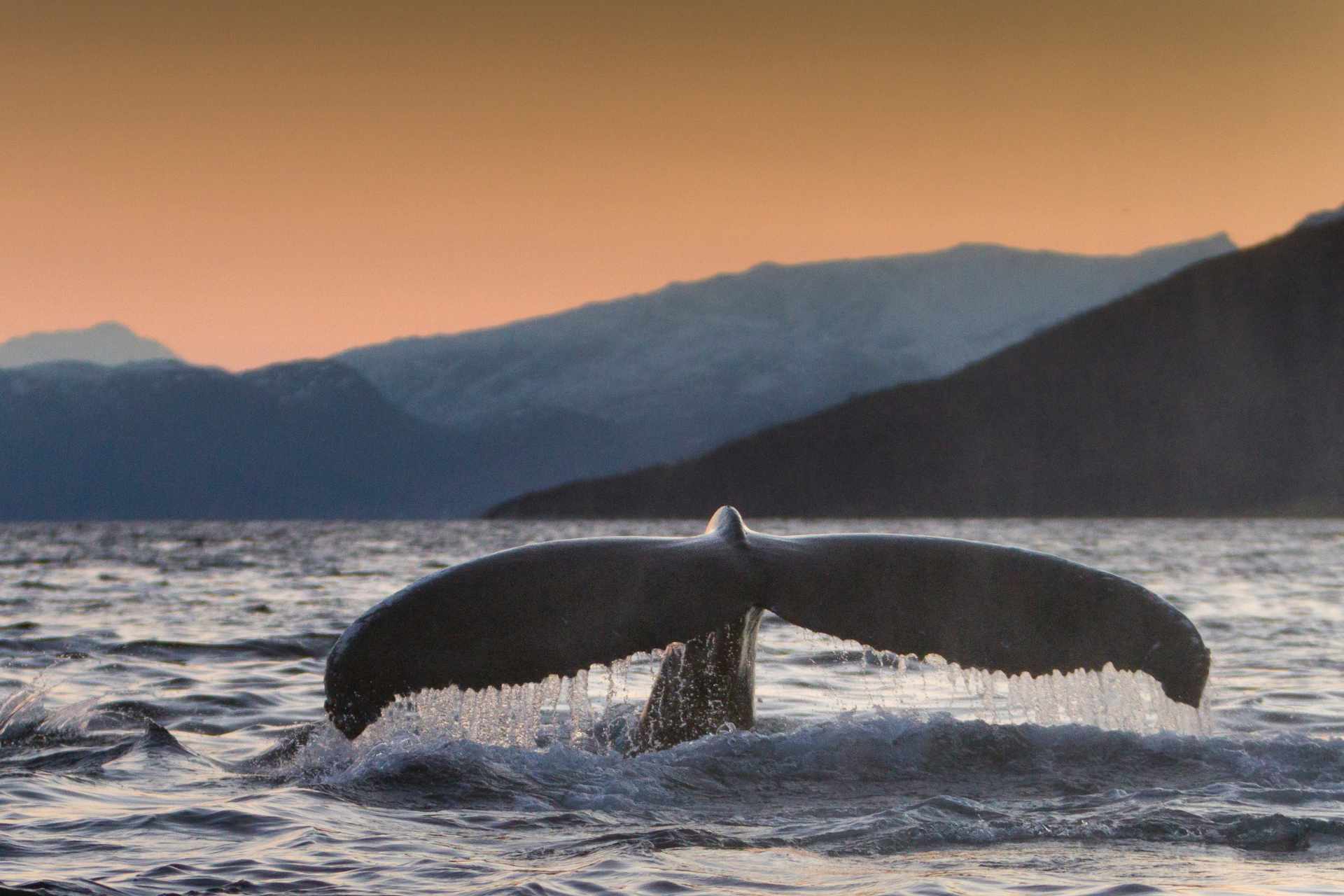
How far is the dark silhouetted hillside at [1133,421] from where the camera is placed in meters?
109

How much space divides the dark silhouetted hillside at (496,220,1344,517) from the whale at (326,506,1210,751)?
104m

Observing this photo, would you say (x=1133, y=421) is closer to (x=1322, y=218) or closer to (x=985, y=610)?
(x=1322, y=218)

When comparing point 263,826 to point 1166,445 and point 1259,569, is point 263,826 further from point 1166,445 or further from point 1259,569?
point 1166,445

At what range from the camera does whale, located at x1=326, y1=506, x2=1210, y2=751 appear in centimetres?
512

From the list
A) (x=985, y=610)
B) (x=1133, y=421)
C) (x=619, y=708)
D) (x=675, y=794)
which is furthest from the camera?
(x=1133, y=421)

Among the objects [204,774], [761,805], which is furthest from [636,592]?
[204,774]

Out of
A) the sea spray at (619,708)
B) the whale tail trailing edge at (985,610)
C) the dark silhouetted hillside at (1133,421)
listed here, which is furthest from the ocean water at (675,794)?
the dark silhouetted hillside at (1133,421)

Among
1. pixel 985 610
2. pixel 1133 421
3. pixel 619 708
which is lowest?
pixel 619 708

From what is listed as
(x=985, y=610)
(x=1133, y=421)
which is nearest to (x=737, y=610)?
(x=985, y=610)

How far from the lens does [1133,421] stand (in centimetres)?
11806

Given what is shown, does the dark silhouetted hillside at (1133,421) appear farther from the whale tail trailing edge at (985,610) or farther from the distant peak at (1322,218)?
the whale tail trailing edge at (985,610)

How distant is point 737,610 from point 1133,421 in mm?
117485

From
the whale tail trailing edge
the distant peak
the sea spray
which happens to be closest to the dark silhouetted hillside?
the distant peak

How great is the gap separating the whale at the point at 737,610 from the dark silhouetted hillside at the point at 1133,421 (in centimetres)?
10371
